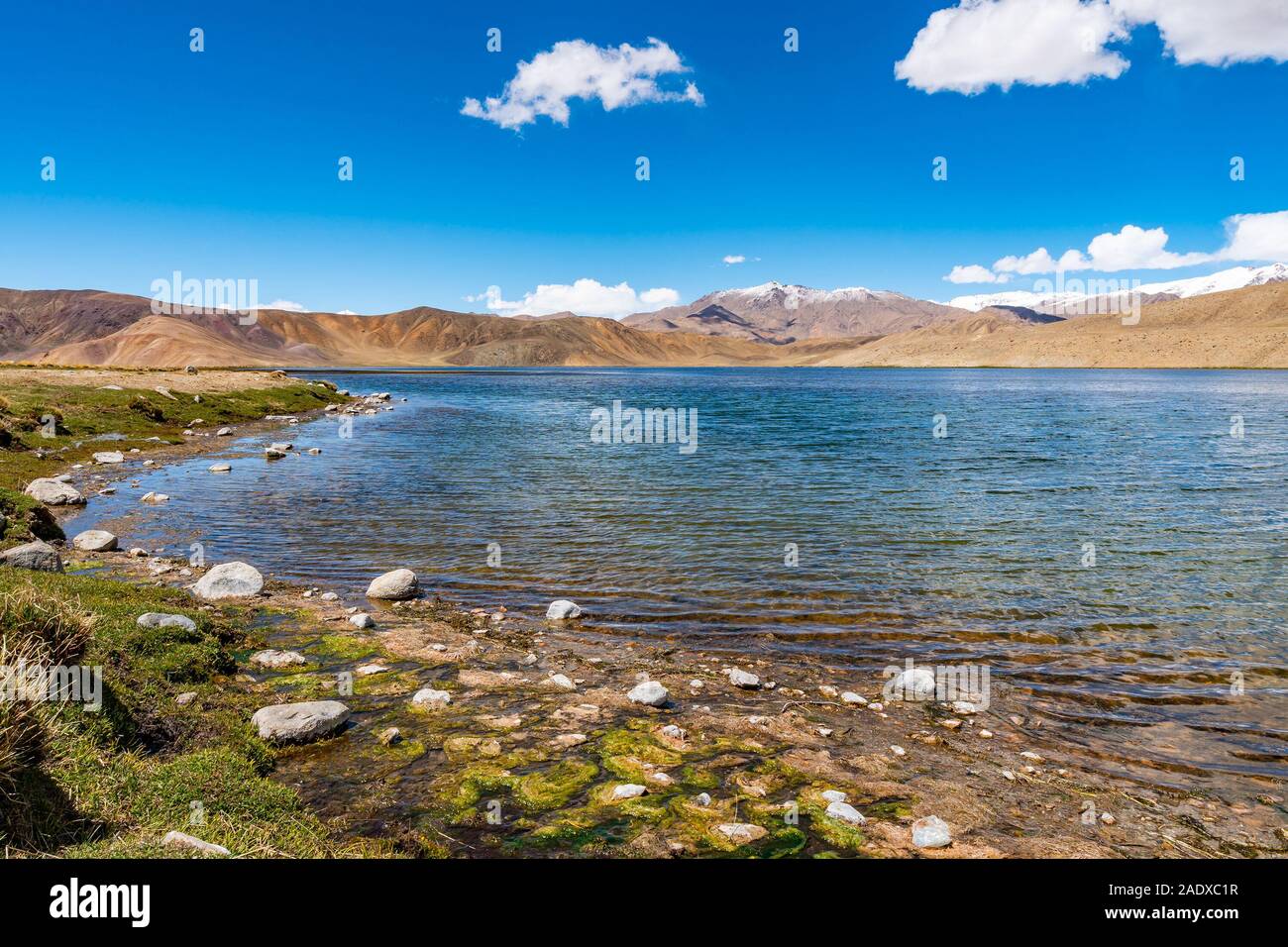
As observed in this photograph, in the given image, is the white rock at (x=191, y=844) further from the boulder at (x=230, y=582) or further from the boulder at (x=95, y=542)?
the boulder at (x=95, y=542)

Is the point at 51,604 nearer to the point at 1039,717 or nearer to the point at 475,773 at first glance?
the point at 475,773

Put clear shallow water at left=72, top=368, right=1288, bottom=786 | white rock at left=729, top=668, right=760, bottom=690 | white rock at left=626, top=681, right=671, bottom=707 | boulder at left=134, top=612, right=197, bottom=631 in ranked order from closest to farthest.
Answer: white rock at left=626, top=681, right=671, bottom=707 < boulder at left=134, top=612, right=197, bottom=631 < white rock at left=729, top=668, right=760, bottom=690 < clear shallow water at left=72, top=368, right=1288, bottom=786

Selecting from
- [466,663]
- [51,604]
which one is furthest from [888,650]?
[51,604]

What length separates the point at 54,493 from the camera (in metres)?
21.9

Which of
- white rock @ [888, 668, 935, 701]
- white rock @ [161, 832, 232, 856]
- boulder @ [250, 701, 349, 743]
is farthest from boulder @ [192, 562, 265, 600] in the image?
white rock @ [888, 668, 935, 701]

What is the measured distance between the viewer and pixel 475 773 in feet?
25.6

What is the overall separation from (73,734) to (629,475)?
84.4 feet

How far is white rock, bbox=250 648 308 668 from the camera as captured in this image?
10.6 metres

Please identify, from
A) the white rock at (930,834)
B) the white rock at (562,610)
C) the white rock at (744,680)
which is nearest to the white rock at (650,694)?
the white rock at (744,680)

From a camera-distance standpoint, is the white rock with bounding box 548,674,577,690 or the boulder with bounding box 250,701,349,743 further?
the white rock with bounding box 548,674,577,690

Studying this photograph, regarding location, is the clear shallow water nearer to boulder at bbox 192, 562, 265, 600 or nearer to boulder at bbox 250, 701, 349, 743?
boulder at bbox 192, 562, 265, 600

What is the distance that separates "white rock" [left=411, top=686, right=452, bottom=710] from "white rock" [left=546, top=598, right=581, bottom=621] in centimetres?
400

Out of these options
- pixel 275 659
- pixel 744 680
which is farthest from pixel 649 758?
pixel 275 659

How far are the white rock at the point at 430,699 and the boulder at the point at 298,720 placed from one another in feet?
3.32
